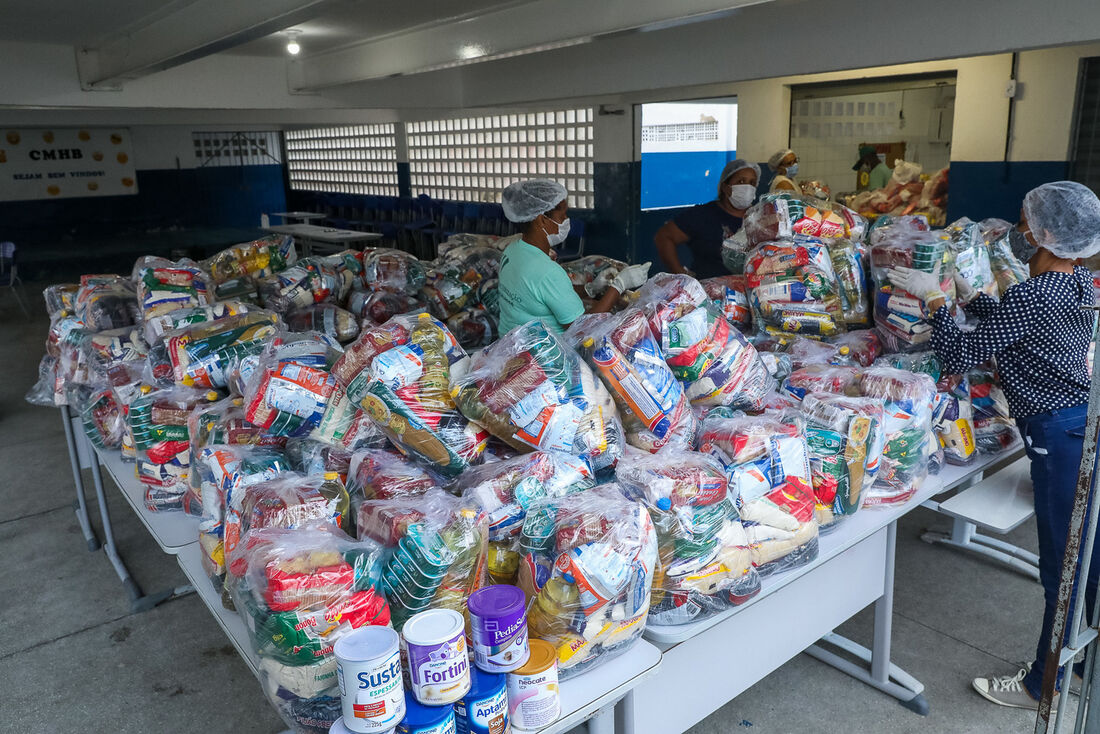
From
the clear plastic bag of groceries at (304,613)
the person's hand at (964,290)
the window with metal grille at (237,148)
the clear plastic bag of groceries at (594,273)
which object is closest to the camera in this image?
the clear plastic bag of groceries at (304,613)

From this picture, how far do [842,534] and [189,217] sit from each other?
42.4ft

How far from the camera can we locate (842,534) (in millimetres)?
1726

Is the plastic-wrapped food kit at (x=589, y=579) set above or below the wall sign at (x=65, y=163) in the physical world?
below

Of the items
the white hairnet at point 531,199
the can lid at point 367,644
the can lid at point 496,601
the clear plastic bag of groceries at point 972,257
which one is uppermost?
the white hairnet at point 531,199

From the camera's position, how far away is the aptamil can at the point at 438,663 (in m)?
1.01

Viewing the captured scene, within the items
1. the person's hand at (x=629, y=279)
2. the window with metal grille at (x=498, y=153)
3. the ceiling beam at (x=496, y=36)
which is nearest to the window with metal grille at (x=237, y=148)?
the window with metal grille at (x=498, y=153)

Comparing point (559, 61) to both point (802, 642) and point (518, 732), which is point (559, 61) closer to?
point (802, 642)

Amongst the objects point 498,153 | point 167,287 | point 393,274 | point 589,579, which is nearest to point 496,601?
point 589,579

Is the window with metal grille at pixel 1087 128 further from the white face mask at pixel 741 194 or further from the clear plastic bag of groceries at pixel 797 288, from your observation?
the clear plastic bag of groceries at pixel 797 288

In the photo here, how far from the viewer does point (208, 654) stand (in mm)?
2520

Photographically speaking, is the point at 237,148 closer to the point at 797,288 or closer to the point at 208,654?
the point at 208,654

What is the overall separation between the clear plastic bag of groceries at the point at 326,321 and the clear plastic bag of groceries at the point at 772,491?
2.08 meters

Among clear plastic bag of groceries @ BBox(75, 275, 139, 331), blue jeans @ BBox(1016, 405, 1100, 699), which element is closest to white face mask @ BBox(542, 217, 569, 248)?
blue jeans @ BBox(1016, 405, 1100, 699)

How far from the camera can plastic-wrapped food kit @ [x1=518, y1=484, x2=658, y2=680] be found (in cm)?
121
